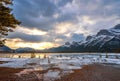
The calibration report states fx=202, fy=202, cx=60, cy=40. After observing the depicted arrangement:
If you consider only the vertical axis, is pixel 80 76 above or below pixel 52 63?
below

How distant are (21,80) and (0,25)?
451 inches

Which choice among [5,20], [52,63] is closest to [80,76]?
[5,20]

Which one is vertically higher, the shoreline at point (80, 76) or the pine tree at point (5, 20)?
the pine tree at point (5, 20)

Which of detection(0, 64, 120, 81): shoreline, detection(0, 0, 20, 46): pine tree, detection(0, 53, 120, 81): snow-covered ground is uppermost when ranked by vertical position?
detection(0, 0, 20, 46): pine tree

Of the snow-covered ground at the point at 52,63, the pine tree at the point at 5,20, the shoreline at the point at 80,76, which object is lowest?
the shoreline at the point at 80,76

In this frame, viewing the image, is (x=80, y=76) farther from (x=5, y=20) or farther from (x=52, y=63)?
(x=52, y=63)

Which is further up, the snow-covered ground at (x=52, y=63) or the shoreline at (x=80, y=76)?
the snow-covered ground at (x=52, y=63)

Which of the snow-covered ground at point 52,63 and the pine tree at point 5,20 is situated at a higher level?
the pine tree at point 5,20

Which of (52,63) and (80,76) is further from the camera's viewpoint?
(52,63)

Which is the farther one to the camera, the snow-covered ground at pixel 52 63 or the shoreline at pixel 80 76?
the snow-covered ground at pixel 52 63

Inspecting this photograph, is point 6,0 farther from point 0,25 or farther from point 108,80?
point 108,80

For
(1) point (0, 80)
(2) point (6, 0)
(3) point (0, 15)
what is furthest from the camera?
(2) point (6, 0)

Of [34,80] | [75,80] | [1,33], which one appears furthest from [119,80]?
[1,33]

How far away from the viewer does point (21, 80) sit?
14031 millimetres
